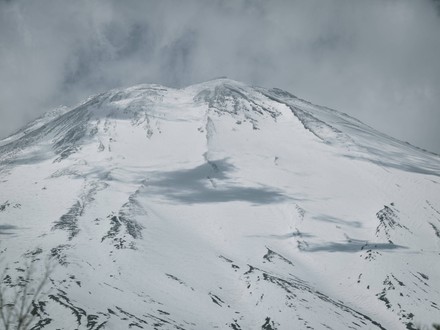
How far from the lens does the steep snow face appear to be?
82.1 meters

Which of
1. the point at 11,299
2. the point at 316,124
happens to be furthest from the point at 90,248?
the point at 316,124

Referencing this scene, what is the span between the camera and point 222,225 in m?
115

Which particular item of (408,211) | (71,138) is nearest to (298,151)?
(408,211)

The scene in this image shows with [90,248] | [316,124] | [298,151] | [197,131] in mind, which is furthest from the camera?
[316,124]

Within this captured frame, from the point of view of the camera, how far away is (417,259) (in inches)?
4156

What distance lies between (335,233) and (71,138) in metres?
110

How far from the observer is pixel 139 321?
69.9 metres

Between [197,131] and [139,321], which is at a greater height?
[197,131]

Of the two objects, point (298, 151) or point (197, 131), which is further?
point (197, 131)

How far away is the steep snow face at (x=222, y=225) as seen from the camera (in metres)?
82.1

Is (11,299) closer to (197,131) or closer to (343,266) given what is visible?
(343,266)

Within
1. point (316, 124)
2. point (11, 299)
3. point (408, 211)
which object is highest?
point (316, 124)

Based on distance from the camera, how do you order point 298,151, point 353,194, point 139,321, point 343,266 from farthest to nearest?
1. point 298,151
2. point 353,194
3. point 343,266
4. point 139,321

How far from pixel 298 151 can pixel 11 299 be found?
111 metres
